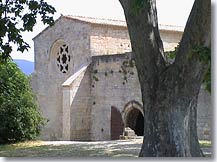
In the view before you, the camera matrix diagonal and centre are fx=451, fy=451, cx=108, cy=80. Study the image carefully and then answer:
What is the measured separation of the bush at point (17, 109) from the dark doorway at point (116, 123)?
93 centimetres

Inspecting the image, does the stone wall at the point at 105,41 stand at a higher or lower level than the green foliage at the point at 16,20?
higher

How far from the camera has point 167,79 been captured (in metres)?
3.20

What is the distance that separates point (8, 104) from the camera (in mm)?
4656

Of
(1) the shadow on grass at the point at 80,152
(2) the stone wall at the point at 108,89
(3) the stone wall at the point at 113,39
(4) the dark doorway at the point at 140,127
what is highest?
(3) the stone wall at the point at 113,39

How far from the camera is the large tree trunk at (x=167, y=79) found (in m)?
3.07

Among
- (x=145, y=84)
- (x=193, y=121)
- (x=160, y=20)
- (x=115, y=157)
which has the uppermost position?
(x=160, y=20)

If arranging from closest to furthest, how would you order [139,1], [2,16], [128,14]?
[139,1], [128,14], [2,16]

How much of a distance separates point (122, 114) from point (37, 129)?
4.08 ft

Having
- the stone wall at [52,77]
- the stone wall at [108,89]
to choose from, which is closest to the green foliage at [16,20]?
the stone wall at [52,77]

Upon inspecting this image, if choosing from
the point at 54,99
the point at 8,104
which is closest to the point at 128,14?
the point at 8,104

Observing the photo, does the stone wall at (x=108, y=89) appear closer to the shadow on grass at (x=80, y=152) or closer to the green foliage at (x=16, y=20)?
the shadow on grass at (x=80, y=152)

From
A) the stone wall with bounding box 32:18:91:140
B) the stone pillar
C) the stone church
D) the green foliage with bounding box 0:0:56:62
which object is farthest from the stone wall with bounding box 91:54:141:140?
the green foliage with bounding box 0:0:56:62

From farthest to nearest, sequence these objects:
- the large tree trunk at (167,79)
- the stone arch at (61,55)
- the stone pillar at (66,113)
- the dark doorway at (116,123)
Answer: the dark doorway at (116,123), the stone arch at (61,55), the stone pillar at (66,113), the large tree trunk at (167,79)

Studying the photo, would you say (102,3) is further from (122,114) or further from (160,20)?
(122,114)
